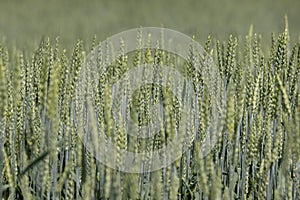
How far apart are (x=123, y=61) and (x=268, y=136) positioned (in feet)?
1.08

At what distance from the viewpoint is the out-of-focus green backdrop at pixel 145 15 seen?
380 cm

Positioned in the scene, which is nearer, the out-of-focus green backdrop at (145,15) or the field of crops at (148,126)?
the field of crops at (148,126)

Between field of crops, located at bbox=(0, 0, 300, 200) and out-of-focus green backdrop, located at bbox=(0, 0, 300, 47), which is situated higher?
out-of-focus green backdrop, located at bbox=(0, 0, 300, 47)

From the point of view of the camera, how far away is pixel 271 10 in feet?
15.6

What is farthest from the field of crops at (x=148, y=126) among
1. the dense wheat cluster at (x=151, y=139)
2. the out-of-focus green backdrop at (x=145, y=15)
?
the out-of-focus green backdrop at (x=145, y=15)

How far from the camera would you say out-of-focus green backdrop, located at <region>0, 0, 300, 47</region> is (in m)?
3.80

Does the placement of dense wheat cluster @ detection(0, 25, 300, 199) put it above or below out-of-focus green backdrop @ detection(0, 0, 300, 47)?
below

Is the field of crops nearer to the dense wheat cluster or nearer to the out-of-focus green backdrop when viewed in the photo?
the dense wheat cluster

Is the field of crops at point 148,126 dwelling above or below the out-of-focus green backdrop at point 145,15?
below

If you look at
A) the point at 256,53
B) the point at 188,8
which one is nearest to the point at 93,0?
the point at 188,8

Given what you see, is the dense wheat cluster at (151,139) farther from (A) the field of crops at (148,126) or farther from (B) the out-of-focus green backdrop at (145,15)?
(B) the out-of-focus green backdrop at (145,15)

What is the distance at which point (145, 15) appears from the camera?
4438mm

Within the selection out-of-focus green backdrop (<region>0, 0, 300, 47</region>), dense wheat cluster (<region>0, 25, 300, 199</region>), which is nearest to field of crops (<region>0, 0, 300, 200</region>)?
dense wheat cluster (<region>0, 25, 300, 199</region>)

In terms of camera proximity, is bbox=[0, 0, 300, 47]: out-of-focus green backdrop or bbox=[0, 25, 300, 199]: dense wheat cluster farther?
bbox=[0, 0, 300, 47]: out-of-focus green backdrop
